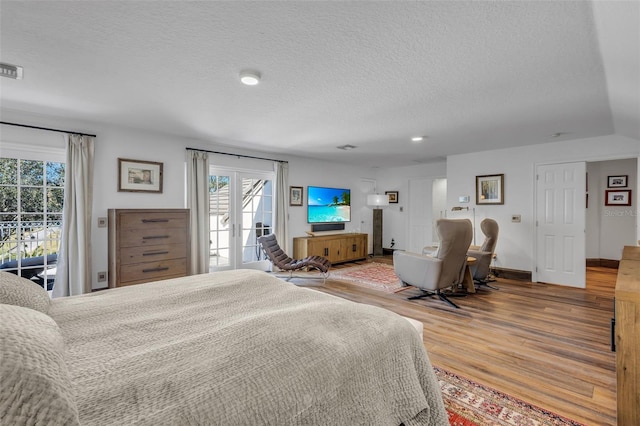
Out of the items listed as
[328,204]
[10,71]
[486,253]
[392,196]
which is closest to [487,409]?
[486,253]

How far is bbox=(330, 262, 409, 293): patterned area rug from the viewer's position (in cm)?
473

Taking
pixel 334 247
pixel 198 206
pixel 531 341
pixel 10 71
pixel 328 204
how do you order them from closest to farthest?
pixel 10 71
pixel 531 341
pixel 198 206
pixel 334 247
pixel 328 204

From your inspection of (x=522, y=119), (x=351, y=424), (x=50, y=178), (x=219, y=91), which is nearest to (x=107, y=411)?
(x=351, y=424)

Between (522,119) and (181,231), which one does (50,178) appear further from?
(522,119)

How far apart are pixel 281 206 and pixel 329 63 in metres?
3.93

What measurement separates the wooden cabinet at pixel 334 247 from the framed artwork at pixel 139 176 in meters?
2.83

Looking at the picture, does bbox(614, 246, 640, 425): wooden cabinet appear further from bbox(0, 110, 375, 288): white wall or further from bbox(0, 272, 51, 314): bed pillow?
bbox(0, 110, 375, 288): white wall

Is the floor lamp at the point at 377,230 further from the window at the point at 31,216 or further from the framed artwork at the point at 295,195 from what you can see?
the window at the point at 31,216

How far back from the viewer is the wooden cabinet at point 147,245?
11.9 feet

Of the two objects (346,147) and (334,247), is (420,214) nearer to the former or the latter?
(334,247)

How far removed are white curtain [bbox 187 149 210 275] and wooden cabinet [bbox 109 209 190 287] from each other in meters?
0.55

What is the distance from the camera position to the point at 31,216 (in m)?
3.58

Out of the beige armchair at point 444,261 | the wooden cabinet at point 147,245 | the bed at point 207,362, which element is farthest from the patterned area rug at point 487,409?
the wooden cabinet at point 147,245

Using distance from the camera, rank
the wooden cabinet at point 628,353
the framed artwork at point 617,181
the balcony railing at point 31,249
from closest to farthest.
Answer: the wooden cabinet at point 628,353 < the balcony railing at point 31,249 < the framed artwork at point 617,181
